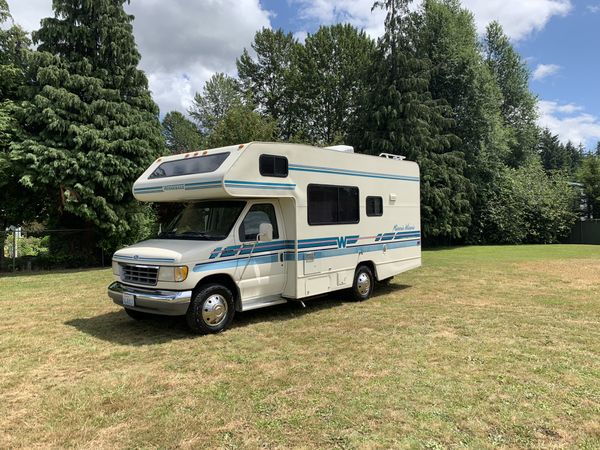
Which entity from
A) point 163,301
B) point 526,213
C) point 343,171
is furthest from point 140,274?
point 526,213

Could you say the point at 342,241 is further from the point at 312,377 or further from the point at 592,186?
the point at 592,186

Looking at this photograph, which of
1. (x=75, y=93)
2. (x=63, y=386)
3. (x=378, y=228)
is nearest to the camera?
(x=63, y=386)

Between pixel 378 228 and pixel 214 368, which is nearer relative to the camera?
pixel 214 368

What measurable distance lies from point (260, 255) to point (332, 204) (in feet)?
6.55

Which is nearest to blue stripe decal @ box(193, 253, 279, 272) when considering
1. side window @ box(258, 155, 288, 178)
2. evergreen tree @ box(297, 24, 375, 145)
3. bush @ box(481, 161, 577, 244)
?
side window @ box(258, 155, 288, 178)

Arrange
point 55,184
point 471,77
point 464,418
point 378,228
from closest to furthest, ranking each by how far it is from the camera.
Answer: point 464,418 < point 378,228 < point 55,184 < point 471,77

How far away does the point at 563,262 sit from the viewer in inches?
655

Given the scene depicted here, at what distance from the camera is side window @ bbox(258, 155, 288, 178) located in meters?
7.35

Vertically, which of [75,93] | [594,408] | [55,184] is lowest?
[594,408]

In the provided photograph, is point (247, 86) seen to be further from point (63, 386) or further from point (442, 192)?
point (63, 386)

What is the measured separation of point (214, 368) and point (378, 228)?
5.60 metres

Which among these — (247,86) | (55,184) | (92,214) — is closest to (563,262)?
(92,214)

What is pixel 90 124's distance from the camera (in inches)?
597

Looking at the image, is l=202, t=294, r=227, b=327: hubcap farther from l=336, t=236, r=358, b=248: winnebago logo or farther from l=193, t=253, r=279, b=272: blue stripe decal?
l=336, t=236, r=358, b=248: winnebago logo
